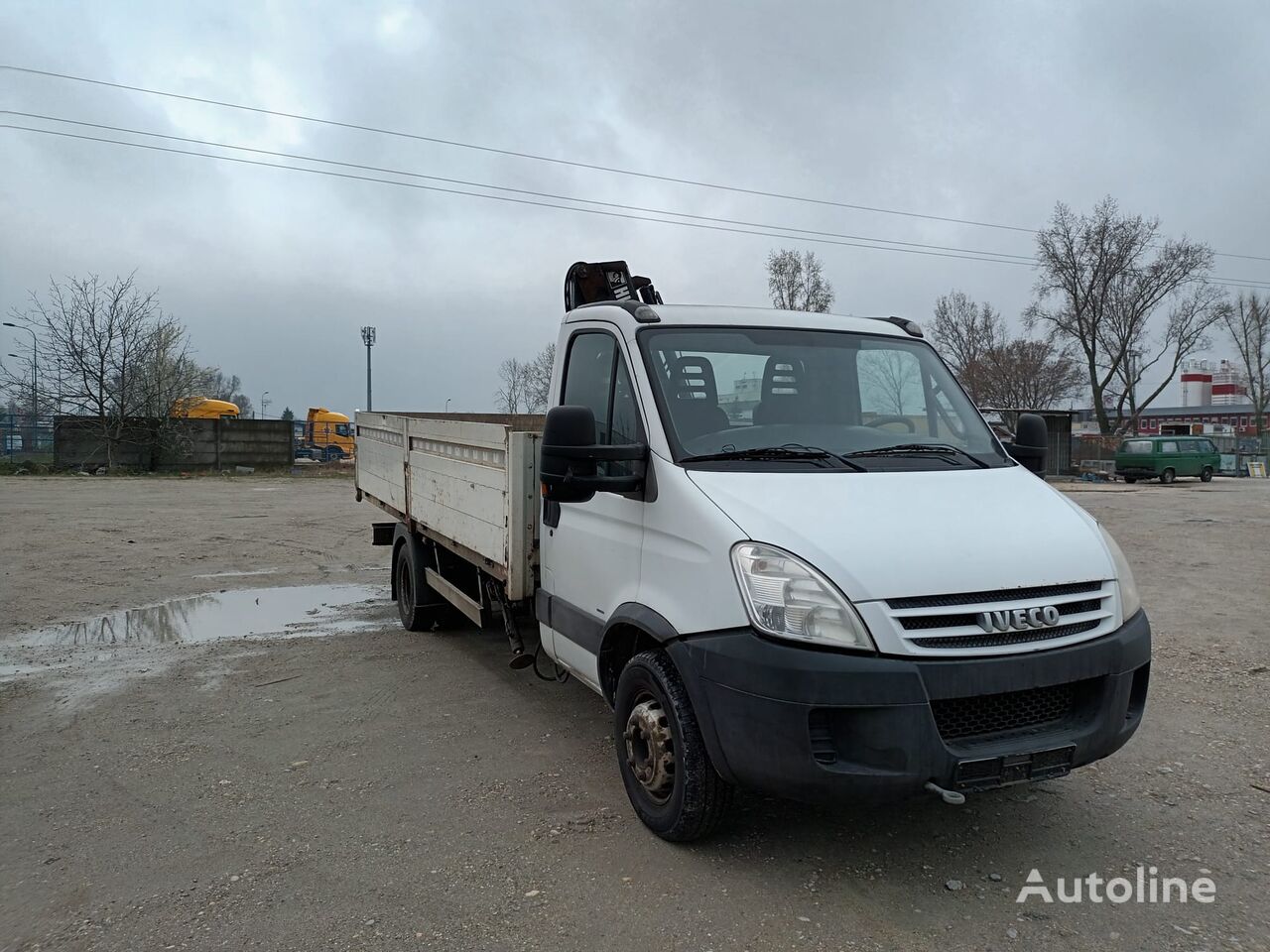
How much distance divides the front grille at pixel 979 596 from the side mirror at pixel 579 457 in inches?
48.2

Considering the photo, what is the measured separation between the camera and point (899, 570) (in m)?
3.03

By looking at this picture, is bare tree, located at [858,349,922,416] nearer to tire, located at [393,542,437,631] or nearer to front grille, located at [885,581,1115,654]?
front grille, located at [885,581,1115,654]

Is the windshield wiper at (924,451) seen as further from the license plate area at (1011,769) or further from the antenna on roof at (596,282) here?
the antenna on roof at (596,282)

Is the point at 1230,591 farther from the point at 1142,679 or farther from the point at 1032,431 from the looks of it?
the point at 1142,679

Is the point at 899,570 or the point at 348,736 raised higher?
the point at 899,570

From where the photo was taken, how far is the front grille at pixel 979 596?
9.87 ft

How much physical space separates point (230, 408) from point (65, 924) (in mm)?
42547

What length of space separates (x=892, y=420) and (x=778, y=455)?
82cm

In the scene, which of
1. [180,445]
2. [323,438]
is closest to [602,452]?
[180,445]

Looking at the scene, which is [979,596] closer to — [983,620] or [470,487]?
[983,620]

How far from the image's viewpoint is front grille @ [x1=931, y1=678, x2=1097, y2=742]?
3.04m

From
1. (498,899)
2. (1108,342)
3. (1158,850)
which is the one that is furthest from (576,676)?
(1108,342)

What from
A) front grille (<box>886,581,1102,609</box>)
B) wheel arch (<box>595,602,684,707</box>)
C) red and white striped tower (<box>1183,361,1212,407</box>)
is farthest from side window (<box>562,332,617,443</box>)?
red and white striped tower (<box>1183,361,1212,407</box>)

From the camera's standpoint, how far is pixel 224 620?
7.99m
